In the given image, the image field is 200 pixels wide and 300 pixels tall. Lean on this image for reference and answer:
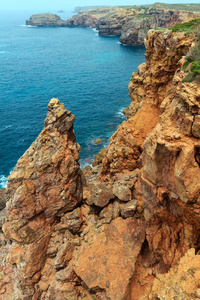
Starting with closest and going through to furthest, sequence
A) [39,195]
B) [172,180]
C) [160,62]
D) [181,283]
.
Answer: [181,283]
[172,180]
[39,195]
[160,62]

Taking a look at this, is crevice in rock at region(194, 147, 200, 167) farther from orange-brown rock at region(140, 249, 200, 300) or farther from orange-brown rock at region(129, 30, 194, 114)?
orange-brown rock at region(129, 30, 194, 114)

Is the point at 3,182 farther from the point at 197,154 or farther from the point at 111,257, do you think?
the point at 197,154

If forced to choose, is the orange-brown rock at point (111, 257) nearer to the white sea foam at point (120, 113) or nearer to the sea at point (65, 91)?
the sea at point (65, 91)

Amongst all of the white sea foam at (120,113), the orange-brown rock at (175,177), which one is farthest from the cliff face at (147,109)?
the white sea foam at (120,113)

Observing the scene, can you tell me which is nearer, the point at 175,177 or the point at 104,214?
the point at 175,177

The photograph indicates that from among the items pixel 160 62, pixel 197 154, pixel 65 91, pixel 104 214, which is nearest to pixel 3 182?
pixel 104 214

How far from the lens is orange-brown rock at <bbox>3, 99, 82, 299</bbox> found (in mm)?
27469

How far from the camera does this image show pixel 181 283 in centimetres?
1427

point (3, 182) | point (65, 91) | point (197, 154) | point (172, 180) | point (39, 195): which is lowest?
point (3, 182)

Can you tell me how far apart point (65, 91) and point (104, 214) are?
8907 centimetres

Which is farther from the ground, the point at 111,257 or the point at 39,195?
the point at 39,195

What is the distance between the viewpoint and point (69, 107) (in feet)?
307

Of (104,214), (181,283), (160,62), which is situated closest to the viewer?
(181,283)

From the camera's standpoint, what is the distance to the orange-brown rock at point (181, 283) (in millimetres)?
13515
